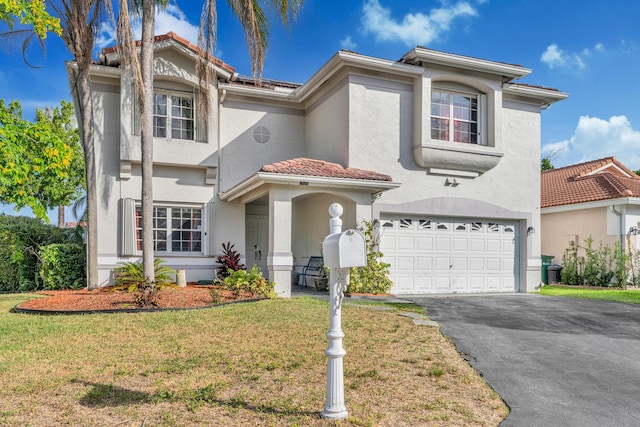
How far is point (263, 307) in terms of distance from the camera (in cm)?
959

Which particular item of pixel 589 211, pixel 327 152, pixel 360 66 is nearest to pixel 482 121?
pixel 360 66

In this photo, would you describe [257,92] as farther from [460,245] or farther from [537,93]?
[537,93]

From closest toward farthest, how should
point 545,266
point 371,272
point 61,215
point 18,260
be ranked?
point 371,272
point 18,260
point 545,266
point 61,215

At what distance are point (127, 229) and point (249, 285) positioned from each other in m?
4.66

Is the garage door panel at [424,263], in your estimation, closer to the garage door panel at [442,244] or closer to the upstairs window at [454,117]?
the garage door panel at [442,244]

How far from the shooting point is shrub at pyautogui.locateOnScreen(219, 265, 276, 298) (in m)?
10.8

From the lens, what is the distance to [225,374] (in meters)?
5.61

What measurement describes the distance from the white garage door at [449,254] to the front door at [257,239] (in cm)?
465

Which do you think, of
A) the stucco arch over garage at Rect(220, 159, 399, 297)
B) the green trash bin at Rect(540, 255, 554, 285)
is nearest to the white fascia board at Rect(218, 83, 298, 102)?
the stucco arch over garage at Rect(220, 159, 399, 297)

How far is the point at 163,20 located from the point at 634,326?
498 inches

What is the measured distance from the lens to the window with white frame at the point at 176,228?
46.0 feet

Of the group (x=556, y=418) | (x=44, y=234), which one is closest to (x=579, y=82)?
(x=556, y=418)

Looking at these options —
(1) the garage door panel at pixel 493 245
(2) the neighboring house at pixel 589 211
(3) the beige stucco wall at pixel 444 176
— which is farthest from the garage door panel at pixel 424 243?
(2) the neighboring house at pixel 589 211

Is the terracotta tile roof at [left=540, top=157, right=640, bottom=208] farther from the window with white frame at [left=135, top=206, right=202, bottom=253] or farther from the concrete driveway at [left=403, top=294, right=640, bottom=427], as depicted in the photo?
the window with white frame at [left=135, top=206, right=202, bottom=253]
